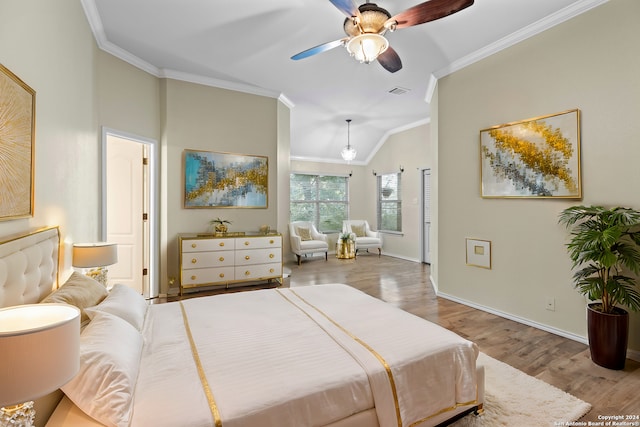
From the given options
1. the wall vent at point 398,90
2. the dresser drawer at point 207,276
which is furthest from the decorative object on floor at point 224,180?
the wall vent at point 398,90

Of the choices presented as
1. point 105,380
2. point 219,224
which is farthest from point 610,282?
point 219,224

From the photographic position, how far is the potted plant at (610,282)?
7.64ft

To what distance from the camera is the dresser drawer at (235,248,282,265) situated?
4.56 metres

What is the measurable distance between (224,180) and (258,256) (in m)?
1.25

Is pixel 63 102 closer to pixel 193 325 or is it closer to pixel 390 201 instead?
pixel 193 325

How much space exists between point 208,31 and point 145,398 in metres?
3.41

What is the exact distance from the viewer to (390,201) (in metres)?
7.92

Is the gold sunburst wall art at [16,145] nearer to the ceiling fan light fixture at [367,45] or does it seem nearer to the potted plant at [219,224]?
the ceiling fan light fixture at [367,45]

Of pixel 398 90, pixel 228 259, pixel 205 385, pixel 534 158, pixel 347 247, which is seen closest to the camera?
pixel 205 385

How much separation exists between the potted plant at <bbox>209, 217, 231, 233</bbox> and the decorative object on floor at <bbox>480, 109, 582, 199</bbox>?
3.49 metres

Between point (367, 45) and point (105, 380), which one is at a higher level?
point (367, 45)

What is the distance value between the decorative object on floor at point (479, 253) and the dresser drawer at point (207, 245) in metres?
3.16

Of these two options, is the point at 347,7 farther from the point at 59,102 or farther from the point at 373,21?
the point at 59,102

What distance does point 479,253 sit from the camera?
380 centimetres
